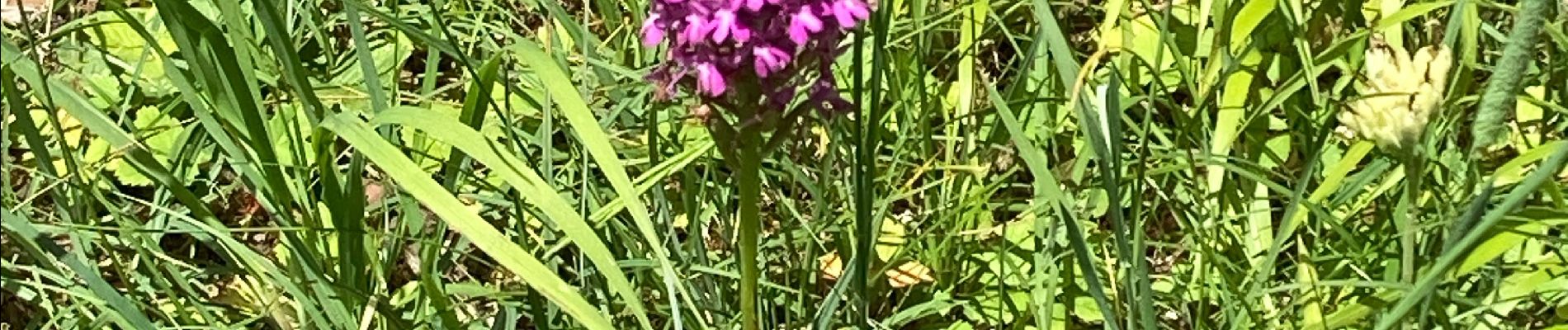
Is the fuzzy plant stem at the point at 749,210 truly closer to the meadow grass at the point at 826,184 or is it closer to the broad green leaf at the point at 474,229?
the meadow grass at the point at 826,184

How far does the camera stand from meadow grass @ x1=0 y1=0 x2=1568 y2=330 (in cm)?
117

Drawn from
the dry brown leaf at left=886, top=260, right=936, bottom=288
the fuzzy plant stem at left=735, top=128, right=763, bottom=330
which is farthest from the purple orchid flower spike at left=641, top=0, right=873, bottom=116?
the dry brown leaf at left=886, top=260, right=936, bottom=288

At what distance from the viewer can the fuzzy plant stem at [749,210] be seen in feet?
3.73

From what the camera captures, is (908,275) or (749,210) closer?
(749,210)

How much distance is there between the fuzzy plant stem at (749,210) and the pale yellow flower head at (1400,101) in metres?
0.38

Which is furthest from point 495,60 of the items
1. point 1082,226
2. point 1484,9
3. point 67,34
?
point 1484,9

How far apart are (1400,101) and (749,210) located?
1.39 feet

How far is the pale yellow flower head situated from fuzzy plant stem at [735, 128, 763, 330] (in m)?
0.38

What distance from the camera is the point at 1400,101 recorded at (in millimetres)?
1034

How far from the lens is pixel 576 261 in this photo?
4.74 ft

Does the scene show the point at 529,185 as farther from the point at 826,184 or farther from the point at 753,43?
the point at 826,184

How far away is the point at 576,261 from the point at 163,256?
33cm

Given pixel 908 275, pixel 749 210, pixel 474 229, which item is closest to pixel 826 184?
pixel 908 275

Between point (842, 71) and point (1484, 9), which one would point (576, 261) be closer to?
point (842, 71)
